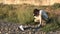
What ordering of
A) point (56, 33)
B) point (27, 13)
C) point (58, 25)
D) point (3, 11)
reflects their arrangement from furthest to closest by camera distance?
point (3, 11) < point (27, 13) < point (58, 25) < point (56, 33)

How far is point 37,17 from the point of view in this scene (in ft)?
53.2

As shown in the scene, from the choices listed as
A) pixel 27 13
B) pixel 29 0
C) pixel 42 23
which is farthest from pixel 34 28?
pixel 29 0

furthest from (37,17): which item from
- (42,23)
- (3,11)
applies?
(3,11)

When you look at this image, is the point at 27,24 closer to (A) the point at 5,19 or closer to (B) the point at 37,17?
(B) the point at 37,17

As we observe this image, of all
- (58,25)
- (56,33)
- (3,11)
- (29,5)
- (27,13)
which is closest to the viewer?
(56,33)

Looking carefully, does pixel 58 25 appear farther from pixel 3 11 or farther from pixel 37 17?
pixel 3 11

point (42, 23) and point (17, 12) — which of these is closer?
point (42, 23)

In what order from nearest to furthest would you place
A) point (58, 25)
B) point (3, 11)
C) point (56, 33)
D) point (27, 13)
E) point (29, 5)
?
point (56, 33), point (58, 25), point (27, 13), point (3, 11), point (29, 5)

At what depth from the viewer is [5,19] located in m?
17.7

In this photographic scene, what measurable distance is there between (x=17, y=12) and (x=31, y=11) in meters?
1.07

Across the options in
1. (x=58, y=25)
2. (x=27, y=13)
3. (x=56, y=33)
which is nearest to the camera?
(x=56, y=33)

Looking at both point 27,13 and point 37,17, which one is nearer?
point 37,17

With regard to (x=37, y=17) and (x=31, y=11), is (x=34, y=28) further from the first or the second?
(x=31, y=11)

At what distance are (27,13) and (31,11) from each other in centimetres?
54
